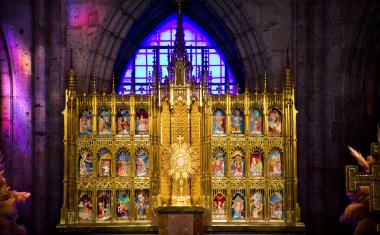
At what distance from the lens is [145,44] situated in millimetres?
18750

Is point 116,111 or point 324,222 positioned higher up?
point 116,111

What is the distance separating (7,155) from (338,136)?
22.3 ft

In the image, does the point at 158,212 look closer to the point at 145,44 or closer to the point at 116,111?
the point at 116,111

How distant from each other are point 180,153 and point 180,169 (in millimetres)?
302

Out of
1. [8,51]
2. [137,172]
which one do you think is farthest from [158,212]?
[8,51]

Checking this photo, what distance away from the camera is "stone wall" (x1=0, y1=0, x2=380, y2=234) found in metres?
15.8

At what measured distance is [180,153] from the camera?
14578mm

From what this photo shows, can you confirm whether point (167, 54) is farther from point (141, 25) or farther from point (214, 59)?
point (214, 59)

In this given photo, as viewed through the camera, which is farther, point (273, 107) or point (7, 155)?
point (7, 155)

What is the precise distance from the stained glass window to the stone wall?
1.71 m

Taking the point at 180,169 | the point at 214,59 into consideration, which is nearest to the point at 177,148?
the point at 180,169

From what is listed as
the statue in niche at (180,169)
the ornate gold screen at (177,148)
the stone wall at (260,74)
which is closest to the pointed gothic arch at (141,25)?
the stone wall at (260,74)

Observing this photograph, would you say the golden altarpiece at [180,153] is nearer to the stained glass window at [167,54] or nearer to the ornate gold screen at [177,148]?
the ornate gold screen at [177,148]

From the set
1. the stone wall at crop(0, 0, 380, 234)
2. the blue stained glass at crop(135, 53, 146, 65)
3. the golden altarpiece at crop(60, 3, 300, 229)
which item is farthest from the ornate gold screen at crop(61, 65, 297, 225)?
the blue stained glass at crop(135, 53, 146, 65)
